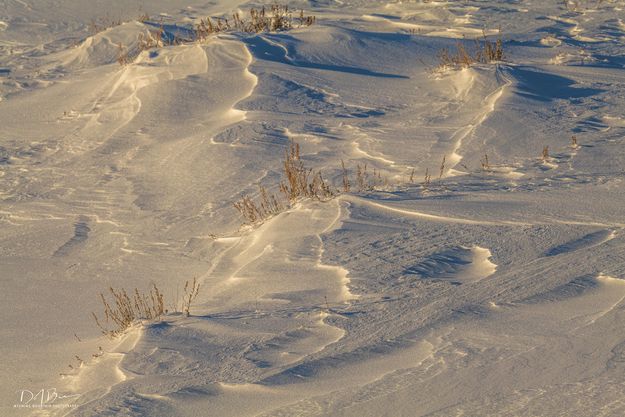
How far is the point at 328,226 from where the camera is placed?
3961mm

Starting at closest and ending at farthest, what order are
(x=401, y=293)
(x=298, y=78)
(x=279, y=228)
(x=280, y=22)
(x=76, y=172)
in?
(x=401, y=293) < (x=279, y=228) < (x=76, y=172) < (x=298, y=78) < (x=280, y=22)

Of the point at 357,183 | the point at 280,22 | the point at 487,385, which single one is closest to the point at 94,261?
the point at 357,183

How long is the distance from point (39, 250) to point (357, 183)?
1765 mm

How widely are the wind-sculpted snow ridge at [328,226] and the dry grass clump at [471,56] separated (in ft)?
0.33

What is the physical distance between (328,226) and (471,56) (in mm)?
3418

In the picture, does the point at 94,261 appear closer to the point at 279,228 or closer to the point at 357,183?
the point at 279,228

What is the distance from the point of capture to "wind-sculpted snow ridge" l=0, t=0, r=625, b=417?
2.73 m

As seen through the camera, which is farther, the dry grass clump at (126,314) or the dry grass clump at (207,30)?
the dry grass clump at (207,30)

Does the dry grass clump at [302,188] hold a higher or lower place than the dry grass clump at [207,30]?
lower

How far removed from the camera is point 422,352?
111 inches

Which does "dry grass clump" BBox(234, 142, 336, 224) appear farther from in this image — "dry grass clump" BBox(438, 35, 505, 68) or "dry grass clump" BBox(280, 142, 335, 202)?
"dry grass clump" BBox(438, 35, 505, 68)

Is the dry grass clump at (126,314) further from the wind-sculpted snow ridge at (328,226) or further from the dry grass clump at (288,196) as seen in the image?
the dry grass clump at (288,196)

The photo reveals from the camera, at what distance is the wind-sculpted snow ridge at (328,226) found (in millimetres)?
2732

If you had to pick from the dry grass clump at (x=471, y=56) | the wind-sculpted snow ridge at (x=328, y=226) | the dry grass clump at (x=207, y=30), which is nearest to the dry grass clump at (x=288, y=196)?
the wind-sculpted snow ridge at (x=328, y=226)
